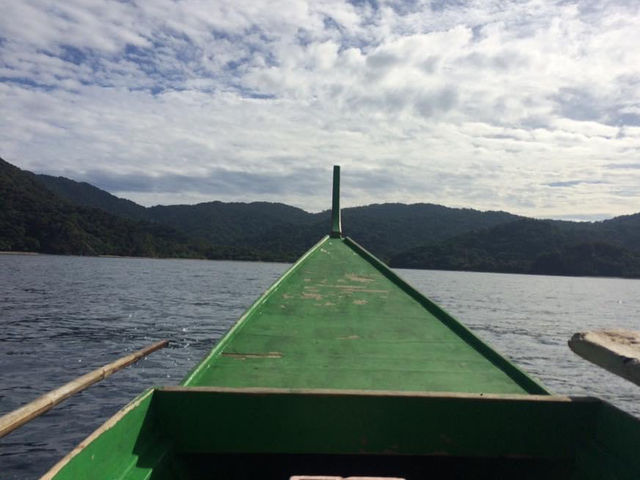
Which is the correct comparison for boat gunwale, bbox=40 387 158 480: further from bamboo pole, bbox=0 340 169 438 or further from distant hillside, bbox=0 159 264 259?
distant hillside, bbox=0 159 264 259

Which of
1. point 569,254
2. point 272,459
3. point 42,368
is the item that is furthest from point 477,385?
point 569,254

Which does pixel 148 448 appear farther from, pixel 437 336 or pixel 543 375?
pixel 543 375

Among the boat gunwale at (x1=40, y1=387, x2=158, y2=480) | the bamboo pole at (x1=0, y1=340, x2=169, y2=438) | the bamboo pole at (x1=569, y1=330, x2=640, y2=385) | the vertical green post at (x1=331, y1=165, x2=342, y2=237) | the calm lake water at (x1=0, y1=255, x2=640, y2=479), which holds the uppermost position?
the vertical green post at (x1=331, y1=165, x2=342, y2=237)

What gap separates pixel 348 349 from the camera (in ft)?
17.6

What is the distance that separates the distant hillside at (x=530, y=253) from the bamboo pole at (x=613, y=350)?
11377cm

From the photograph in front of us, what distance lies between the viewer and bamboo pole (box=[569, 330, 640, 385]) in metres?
2.60

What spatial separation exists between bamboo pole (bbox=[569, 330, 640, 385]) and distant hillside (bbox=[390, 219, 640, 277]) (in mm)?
113771

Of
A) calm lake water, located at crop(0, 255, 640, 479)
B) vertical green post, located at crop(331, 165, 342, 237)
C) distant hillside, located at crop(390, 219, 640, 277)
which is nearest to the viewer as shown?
calm lake water, located at crop(0, 255, 640, 479)

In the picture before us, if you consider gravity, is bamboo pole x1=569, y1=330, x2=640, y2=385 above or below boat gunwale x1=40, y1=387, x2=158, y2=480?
above

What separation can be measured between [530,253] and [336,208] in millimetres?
123257

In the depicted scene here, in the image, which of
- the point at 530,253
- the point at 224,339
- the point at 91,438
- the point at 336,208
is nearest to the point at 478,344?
the point at 224,339

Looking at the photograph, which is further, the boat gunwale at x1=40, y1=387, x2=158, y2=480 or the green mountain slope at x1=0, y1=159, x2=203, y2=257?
the green mountain slope at x1=0, y1=159, x2=203, y2=257

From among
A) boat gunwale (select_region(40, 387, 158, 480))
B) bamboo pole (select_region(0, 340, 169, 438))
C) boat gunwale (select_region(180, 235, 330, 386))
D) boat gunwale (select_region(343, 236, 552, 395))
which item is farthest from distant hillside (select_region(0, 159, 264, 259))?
boat gunwale (select_region(40, 387, 158, 480))

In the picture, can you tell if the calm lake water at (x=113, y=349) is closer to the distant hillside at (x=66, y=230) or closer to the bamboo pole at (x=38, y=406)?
the bamboo pole at (x=38, y=406)
